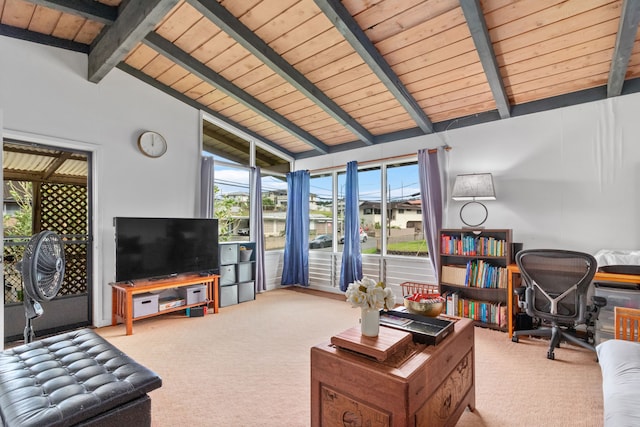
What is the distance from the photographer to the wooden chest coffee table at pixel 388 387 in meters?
1.26

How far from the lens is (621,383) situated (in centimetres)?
135

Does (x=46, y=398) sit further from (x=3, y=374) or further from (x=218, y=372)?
(x=218, y=372)

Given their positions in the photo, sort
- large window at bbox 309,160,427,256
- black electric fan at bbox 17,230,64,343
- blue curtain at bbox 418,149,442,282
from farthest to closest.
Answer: large window at bbox 309,160,427,256, blue curtain at bbox 418,149,442,282, black electric fan at bbox 17,230,64,343

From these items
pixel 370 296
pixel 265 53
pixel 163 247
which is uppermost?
pixel 265 53

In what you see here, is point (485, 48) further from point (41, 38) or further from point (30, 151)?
point (30, 151)

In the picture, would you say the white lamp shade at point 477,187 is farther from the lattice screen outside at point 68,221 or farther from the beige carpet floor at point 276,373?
the lattice screen outside at point 68,221

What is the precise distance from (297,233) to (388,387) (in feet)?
13.1

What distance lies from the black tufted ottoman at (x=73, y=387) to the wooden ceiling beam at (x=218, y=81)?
2.58 m

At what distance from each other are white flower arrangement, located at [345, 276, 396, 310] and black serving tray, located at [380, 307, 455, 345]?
0.20m

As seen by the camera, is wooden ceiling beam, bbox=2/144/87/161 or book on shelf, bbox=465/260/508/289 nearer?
wooden ceiling beam, bbox=2/144/87/161

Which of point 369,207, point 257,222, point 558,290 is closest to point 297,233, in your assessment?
point 257,222

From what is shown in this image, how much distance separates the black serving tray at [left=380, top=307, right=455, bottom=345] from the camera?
1.56 metres

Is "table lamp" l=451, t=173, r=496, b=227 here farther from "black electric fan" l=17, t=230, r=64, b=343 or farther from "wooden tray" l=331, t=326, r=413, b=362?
"black electric fan" l=17, t=230, r=64, b=343

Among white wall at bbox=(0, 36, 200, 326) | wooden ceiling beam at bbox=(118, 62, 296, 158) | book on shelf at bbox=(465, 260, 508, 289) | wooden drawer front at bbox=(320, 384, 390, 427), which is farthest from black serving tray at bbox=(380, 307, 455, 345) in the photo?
wooden ceiling beam at bbox=(118, 62, 296, 158)
